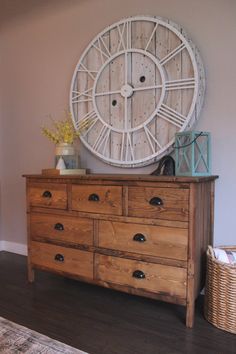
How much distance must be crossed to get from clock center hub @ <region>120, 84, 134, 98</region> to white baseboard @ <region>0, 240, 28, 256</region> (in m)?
1.90

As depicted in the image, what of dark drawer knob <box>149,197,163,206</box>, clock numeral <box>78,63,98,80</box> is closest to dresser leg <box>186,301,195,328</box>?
dark drawer knob <box>149,197,163,206</box>

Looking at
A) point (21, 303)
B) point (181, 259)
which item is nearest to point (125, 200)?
point (181, 259)

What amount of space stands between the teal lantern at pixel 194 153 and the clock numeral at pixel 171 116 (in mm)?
168

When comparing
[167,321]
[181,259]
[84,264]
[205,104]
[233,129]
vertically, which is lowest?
[167,321]

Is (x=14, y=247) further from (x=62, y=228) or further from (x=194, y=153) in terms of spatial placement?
(x=194, y=153)

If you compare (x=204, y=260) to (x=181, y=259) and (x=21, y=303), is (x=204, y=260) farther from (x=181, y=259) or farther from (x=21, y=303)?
(x=21, y=303)

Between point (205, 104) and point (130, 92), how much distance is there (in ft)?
1.96

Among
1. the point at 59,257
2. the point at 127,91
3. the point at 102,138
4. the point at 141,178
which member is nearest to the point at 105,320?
the point at 59,257

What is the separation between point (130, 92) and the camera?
2.39 metres

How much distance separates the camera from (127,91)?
7.88ft

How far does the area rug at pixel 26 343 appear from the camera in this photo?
1538mm

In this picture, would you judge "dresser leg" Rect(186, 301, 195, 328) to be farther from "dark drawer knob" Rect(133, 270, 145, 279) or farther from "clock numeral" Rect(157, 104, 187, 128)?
"clock numeral" Rect(157, 104, 187, 128)

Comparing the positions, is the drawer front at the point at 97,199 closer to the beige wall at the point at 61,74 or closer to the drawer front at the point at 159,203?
the drawer front at the point at 159,203

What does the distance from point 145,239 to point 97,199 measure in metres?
0.43
